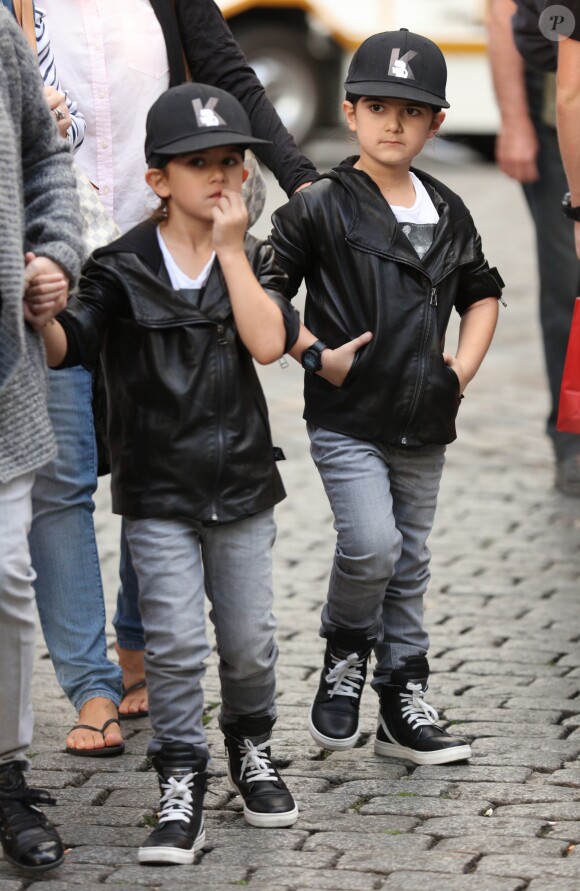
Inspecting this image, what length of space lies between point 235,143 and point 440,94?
739 millimetres

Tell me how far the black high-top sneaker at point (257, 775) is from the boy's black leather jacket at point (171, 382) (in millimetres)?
533

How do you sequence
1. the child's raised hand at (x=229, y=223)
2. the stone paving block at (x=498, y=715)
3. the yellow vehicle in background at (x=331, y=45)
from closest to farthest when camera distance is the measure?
the child's raised hand at (x=229, y=223), the stone paving block at (x=498, y=715), the yellow vehicle in background at (x=331, y=45)

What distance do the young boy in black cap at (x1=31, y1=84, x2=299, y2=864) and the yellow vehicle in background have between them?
11.4m

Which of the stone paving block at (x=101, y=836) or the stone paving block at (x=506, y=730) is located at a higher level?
the stone paving block at (x=101, y=836)

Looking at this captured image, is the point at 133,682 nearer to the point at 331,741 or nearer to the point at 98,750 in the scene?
the point at 98,750

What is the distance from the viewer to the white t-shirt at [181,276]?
351cm

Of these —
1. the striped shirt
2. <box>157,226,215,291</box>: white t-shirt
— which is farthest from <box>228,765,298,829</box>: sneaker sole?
the striped shirt

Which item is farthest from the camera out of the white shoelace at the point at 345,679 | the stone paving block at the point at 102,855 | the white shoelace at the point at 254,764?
the white shoelace at the point at 345,679

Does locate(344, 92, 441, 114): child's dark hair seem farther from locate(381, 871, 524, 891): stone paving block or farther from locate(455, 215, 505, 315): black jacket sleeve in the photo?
locate(381, 871, 524, 891): stone paving block

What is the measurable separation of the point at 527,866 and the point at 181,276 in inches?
56.8

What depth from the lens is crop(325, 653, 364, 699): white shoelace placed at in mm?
4137

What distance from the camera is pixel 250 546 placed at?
358 cm

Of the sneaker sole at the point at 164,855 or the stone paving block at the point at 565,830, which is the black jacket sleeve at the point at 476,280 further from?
the sneaker sole at the point at 164,855

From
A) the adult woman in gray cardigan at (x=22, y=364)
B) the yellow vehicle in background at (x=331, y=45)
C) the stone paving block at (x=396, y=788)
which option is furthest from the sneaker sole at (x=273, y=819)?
the yellow vehicle in background at (x=331, y=45)
